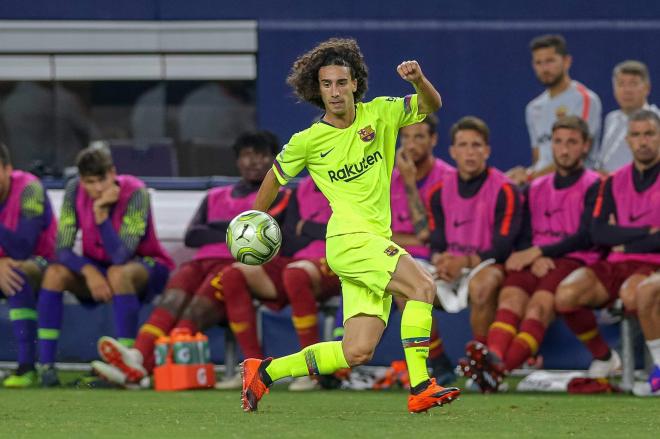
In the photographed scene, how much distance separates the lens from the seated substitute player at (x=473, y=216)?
31.9 feet

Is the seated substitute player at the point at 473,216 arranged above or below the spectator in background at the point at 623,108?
below

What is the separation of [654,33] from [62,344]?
5.76m

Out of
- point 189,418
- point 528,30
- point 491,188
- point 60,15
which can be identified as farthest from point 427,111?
point 60,15

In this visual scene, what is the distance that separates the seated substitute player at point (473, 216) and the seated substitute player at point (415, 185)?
0.41ft

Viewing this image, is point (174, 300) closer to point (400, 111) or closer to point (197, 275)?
point (197, 275)

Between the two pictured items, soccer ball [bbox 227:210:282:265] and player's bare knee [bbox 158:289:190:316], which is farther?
player's bare knee [bbox 158:289:190:316]

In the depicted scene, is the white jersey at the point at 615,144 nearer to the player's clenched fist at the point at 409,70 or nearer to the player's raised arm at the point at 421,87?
the player's raised arm at the point at 421,87

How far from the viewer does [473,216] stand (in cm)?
990

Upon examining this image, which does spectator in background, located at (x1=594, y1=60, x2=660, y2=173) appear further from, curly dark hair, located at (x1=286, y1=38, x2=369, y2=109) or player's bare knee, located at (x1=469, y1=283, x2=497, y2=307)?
curly dark hair, located at (x1=286, y1=38, x2=369, y2=109)

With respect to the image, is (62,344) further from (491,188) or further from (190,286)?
(491,188)

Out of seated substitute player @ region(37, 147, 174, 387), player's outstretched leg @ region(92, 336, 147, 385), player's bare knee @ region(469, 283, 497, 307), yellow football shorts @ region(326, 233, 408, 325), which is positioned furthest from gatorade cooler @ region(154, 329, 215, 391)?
yellow football shorts @ region(326, 233, 408, 325)

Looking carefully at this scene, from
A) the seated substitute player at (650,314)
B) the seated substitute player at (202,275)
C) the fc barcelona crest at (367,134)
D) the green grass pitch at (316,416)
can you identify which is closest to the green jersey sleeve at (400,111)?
the fc barcelona crest at (367,134)

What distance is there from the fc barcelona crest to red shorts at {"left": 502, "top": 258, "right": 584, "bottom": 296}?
7.72 feet

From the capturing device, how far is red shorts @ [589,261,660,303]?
9297 millimetres
